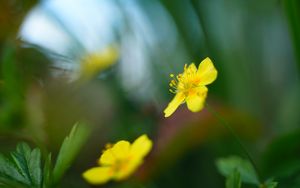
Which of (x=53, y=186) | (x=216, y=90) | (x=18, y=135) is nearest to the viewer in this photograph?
(x=53, y=186)

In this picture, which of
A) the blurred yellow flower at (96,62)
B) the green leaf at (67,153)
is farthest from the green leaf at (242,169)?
the blurred yellow flower at (96,62)

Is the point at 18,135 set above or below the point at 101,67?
below

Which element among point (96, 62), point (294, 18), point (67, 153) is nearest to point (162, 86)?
point (96, 62)

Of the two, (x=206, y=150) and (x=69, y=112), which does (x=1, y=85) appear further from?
(x=206, y=150)

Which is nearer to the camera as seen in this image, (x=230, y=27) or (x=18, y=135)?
(x=18, y=135)

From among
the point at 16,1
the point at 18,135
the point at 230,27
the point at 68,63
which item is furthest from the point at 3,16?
the point at 230,27

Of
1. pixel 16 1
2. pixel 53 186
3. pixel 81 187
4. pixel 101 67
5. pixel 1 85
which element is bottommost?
pixel 53 186
